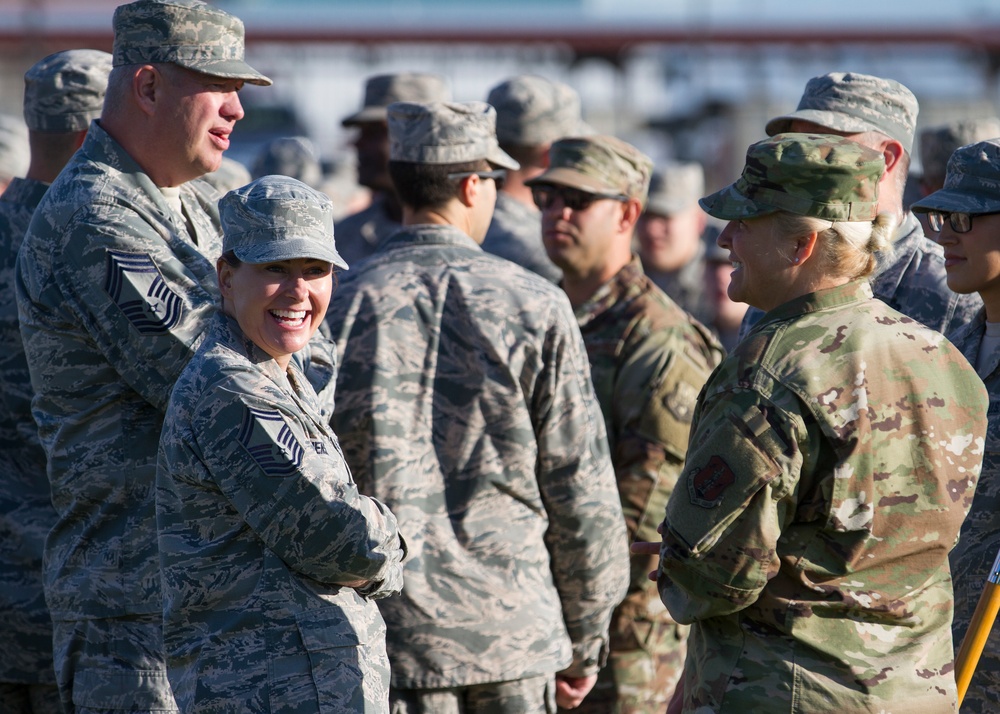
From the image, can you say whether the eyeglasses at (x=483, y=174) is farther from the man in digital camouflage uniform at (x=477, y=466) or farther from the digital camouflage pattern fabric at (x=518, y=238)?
the digital camouflage pattern fabric at (x=518, y=238)

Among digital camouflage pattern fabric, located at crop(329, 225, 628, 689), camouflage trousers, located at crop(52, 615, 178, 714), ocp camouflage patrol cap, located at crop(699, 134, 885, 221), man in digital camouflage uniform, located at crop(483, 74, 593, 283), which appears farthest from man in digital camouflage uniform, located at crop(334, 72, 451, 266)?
ocp camouflage patrol cap, located at crop(699, 134, 885, 221)

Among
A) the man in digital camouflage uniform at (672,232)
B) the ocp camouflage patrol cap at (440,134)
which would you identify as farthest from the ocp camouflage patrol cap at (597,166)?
the man in digital camouflage uniform at (672,232)

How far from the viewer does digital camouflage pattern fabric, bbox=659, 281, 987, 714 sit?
283 centimetres

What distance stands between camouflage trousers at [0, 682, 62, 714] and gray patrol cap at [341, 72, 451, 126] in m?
3.94

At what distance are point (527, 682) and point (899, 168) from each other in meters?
2.23

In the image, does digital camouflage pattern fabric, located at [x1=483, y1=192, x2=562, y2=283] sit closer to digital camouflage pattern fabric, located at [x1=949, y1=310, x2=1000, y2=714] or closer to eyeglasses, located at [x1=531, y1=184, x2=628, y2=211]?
eyeglasses, located at [x1=531, y1=184, x2=628, y2=211]

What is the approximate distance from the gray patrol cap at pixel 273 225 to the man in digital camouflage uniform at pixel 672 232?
577cm

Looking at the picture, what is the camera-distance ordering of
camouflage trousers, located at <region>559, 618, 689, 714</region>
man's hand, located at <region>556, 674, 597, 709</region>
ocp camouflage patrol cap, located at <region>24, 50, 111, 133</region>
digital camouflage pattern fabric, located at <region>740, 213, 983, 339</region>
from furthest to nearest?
1. camouflage trousers, located at <region>559, 618, 689, 714</region>
2. ocp camouflage patrol cap, located at <region>24, 50, 111, 133</region>
3. digital camouflage pattern fabric, located at <region>740, 213, 983, 339</region>
4. man's hand, located at <region>556, 674, 597, 709</region>

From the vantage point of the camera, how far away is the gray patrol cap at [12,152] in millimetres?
6637

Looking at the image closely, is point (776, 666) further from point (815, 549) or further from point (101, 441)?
point (101, 441)

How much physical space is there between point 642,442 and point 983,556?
1300 mm

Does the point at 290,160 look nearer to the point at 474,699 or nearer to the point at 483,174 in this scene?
the point at 483,174

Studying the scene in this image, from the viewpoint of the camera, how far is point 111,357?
132 inches

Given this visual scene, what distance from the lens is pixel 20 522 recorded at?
4105 millimetres
